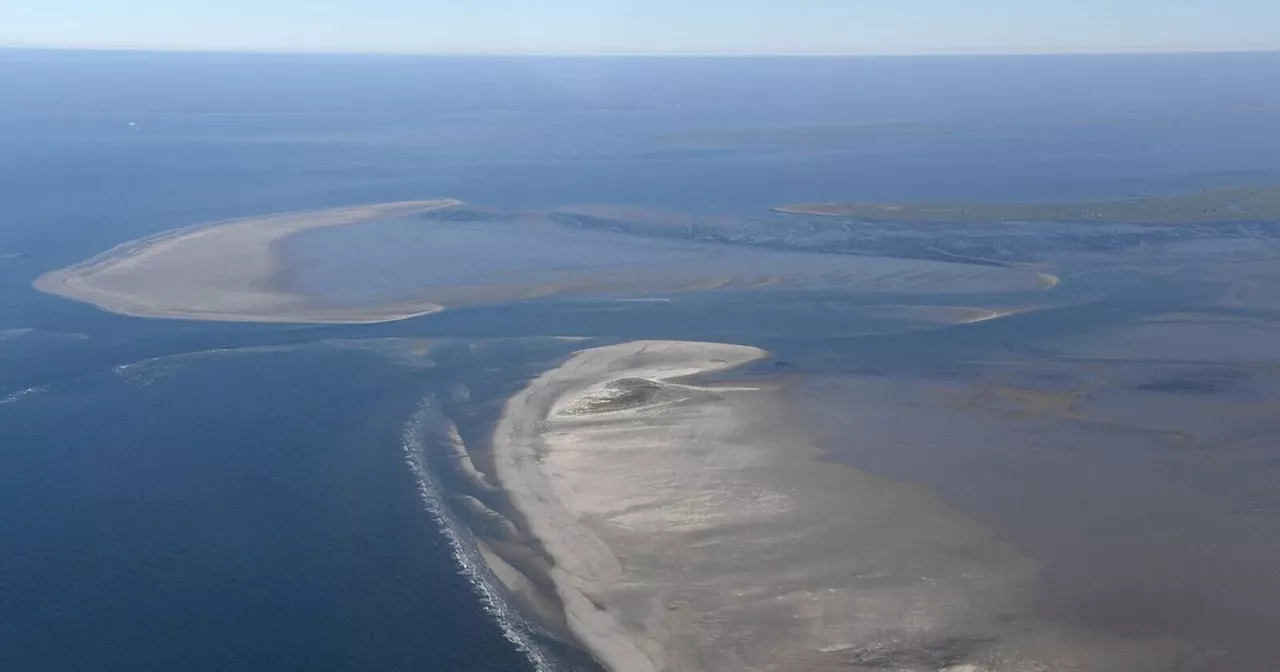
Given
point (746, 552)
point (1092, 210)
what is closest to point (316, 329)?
point (746, 552)

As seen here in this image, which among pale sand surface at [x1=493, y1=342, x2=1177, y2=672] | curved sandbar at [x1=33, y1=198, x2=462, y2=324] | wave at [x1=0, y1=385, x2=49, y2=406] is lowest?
pale sand surface at [x1=493, y1=342, x2=1177, y2=672]

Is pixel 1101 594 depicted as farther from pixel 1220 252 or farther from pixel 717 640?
pixel 1220 252

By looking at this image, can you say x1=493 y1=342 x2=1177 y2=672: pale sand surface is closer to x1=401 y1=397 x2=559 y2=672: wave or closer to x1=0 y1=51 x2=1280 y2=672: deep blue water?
x1=401 y1=397 x2=559 y2=672: wave

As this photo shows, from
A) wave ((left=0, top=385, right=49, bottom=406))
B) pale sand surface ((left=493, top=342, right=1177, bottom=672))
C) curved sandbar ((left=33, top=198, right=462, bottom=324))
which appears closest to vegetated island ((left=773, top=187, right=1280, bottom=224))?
curved sandbar ((left=33, top=198, right=462, bottom=324))

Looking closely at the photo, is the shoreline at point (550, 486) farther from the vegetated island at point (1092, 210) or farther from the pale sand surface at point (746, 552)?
the vegetated island at point (1092, 210)

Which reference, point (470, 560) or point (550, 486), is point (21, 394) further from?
point (470, 560)

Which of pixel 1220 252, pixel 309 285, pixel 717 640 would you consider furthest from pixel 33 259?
pixel 1220 252

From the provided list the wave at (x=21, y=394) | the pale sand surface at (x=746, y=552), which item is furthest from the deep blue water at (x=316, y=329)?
the pale sand surface at (x=746, y=552)
